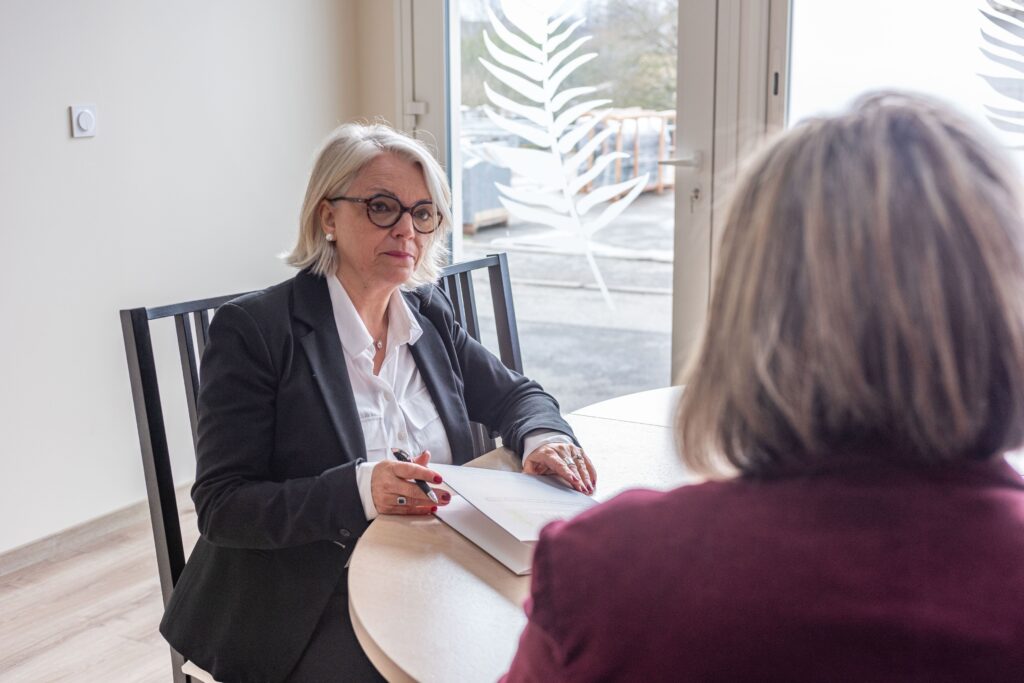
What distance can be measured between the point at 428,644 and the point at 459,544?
0.81 ft

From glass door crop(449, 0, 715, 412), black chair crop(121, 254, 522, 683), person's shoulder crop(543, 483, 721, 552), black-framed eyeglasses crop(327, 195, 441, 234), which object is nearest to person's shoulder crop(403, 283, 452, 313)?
black-framed eyeglasses crop(327, 195, 441, 234)

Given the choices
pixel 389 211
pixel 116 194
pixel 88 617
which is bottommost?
pixel 88 617

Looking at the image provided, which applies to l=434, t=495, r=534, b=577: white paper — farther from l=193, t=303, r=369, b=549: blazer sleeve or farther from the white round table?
l=193, t=303, r=369, b=549: blazer sleeve

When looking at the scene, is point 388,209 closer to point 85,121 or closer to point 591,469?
point 591,469

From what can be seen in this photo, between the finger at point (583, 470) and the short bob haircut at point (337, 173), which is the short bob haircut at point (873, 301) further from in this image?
the short bob haircut at point (337, 173)

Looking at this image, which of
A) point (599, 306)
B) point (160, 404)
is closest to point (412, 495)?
point (160, 404)

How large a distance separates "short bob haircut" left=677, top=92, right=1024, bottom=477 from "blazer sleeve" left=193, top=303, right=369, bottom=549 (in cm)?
84

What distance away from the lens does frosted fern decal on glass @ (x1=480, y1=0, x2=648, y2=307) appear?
3318 millimetres

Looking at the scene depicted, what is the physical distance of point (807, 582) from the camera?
2.00 feet

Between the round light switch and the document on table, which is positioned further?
the round light switch

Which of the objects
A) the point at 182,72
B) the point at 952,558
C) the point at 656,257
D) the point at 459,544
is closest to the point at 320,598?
the point at 459,544

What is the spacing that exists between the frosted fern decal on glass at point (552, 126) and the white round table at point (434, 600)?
193 centimetres

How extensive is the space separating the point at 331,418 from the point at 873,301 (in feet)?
3.49

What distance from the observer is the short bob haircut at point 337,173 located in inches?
68.6
